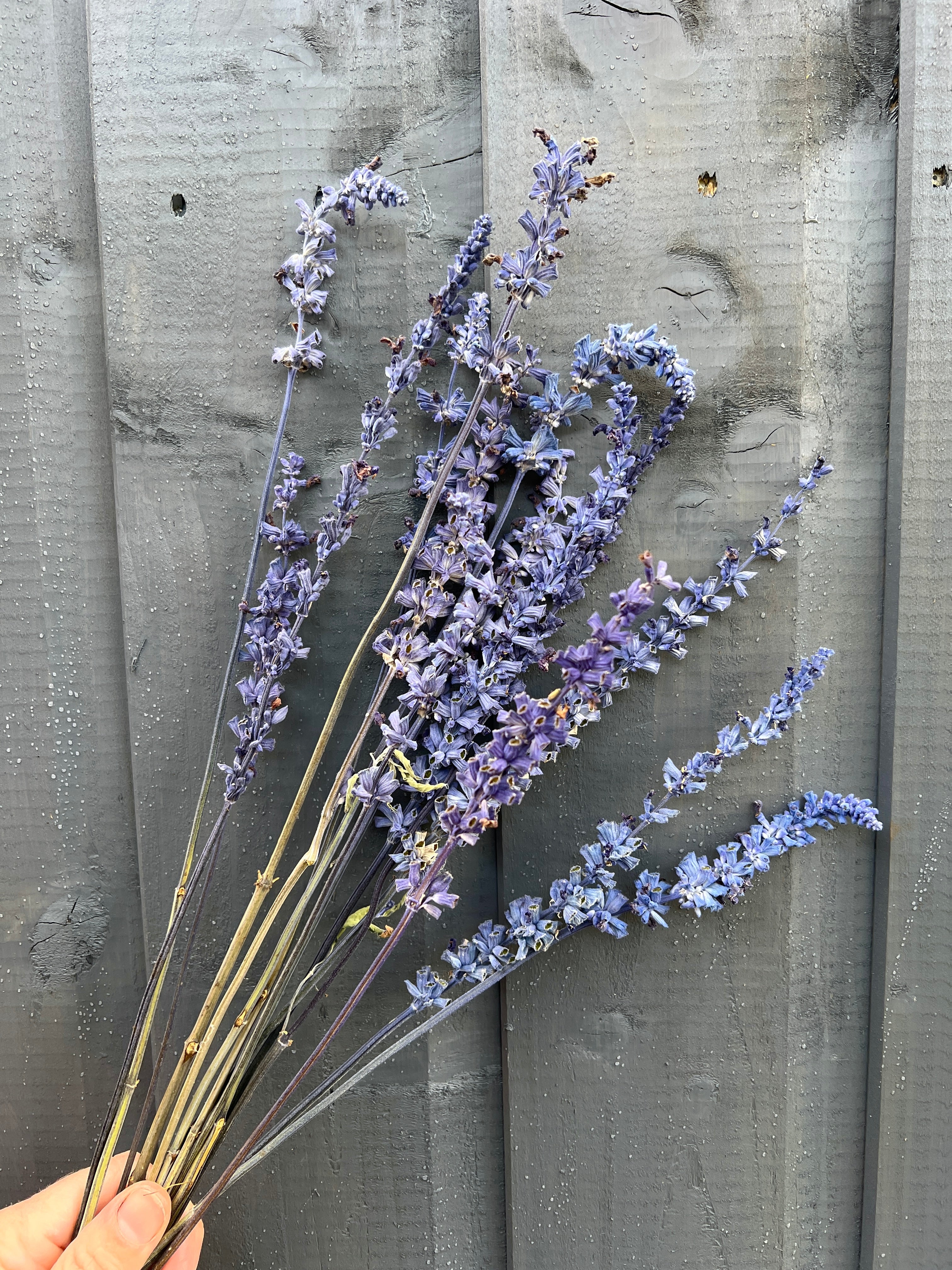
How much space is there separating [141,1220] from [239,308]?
2.73 feet

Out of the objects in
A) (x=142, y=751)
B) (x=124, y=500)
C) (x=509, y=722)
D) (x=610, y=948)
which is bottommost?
(x=610, y=948)

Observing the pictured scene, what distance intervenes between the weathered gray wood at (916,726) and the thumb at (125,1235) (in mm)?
737

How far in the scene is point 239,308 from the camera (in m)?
0.78

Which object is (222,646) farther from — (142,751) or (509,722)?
(509,722)

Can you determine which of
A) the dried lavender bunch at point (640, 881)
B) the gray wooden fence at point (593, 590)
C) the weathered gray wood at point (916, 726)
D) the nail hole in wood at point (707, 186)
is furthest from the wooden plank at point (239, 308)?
the weathered gray wood at point (916, 726)

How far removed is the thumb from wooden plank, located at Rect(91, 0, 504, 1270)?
0.75 feet

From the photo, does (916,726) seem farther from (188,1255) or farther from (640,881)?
(188,1255)

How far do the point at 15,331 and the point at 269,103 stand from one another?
1.19 ft

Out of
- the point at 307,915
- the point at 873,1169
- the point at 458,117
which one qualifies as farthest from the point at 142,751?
the point at 873,1169

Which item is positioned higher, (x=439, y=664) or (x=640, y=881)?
(x=439, y=664)

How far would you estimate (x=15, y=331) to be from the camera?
2.63ft

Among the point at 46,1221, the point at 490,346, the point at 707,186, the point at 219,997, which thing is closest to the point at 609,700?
the point at 490,346

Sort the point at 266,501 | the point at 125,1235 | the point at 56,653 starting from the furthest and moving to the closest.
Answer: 1. the point at 56,653
2. the point at 266,501
3. the point at 125,1235

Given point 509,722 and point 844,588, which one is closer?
point 509,722
